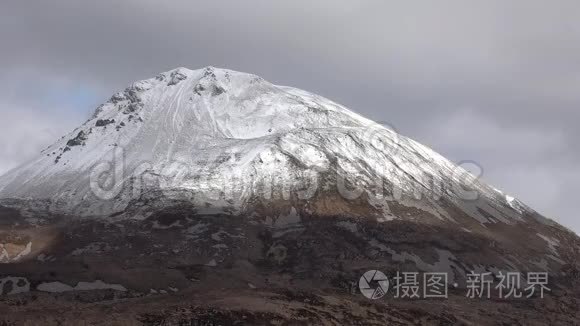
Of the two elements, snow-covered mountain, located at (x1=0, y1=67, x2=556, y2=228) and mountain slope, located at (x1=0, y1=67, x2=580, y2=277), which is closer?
mountain slope, located at (x1=0, y1=67, x2=580, y2=277)

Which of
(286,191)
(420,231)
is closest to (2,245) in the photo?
(286,191)

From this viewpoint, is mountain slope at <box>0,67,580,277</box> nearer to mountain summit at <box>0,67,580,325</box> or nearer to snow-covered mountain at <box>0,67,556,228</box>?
snow-covered mountain at <box>0,67,556,228</box>

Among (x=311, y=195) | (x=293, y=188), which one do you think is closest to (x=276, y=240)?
(x=311, y=195)

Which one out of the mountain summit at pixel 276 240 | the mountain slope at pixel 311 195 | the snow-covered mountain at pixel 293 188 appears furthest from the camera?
the snow-covered mountain at pixel 293 188

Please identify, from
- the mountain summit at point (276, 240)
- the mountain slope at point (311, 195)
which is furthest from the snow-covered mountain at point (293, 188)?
the mountain summit at point (276, 240)

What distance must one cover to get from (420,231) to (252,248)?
3919 centimetres

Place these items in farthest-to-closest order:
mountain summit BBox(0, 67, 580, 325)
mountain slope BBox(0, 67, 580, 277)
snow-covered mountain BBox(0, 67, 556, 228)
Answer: snow-covered mountain BBox(0, 67, 556, 228) → mountain slope BBox(0, 67, 580, 277) → mountain summit BBox(0, 67, 580, 325)

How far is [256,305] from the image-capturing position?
323ft

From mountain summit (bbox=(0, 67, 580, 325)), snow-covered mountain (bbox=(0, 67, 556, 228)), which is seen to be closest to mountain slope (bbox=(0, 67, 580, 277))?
snow-covered mountain (bbox=(0, 67, 556, 228))

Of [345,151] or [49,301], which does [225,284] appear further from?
[345,151]

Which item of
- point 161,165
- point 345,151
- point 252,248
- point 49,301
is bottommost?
point 49,301

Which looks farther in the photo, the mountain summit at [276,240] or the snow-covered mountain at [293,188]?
the snow-covered mountain at [293,188]

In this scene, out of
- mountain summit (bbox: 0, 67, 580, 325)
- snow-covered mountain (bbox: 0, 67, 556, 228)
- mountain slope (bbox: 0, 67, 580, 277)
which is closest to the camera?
mountain summit (bbox: 0, 67, 580, 325)

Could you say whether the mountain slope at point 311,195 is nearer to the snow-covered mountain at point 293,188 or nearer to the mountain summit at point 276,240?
the snow-covered mountain at point 293,188
